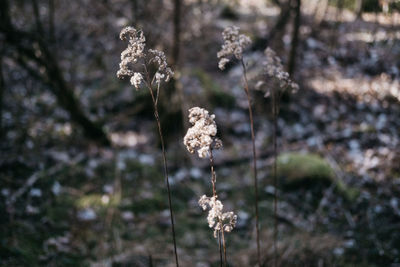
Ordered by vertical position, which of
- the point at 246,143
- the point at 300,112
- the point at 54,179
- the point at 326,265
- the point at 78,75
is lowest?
the point at 326,265

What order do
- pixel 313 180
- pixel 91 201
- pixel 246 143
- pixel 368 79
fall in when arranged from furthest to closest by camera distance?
pixel 368 79 → pixel 246 143 → pixel 313 180 → pixel 91 201

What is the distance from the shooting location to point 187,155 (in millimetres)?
5066

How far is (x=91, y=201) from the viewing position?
3875mm

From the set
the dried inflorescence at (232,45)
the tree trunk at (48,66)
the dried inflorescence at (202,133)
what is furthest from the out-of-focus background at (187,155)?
the dried inflorescence at (232,45)

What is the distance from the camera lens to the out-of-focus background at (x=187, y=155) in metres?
3.29

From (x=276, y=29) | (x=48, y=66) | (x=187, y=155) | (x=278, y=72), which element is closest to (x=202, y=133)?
(x=278, y=72)

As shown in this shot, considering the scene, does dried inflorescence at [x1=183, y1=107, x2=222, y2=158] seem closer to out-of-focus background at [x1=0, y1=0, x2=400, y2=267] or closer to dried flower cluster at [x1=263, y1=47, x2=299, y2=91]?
dried flower cluster at [x1=263, y1=47, x2=299, y2=91]

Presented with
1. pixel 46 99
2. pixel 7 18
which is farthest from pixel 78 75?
pixel 7 18

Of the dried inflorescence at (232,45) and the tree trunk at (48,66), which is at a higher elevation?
the tree trunk at (48,66)

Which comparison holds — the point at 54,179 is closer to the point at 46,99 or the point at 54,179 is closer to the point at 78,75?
the point at 46,99

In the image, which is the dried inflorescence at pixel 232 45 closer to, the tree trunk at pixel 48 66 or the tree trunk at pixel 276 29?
the tree trunk at pixel 48 66

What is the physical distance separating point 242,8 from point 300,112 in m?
5.15

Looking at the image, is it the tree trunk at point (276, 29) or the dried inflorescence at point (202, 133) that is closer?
the dried inflorescence at point (202, 133)

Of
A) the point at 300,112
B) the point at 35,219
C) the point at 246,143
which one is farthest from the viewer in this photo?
the point at 300,112
